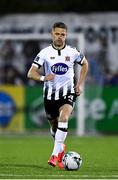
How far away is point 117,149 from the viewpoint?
63.7 ft

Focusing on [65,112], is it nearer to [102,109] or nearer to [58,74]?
[58,74]

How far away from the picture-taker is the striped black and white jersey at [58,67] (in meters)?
13.9

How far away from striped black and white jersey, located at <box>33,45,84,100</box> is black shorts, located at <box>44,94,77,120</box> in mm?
72

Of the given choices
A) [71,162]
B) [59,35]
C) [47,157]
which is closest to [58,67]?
[59,35]

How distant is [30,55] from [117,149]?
7319 millimetres

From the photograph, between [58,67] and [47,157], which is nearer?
[58,67]

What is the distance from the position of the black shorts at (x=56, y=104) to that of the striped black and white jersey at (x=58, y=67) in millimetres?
72

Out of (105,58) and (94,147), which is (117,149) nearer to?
(94,147)
